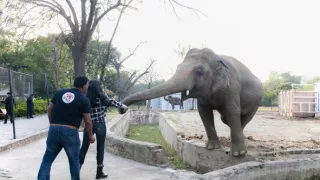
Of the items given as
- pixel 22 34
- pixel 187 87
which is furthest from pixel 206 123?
pixel 22 34

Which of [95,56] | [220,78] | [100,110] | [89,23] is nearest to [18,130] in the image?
[89,23]

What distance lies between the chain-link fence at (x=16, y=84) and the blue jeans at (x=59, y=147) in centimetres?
2035

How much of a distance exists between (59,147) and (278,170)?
3.95 m

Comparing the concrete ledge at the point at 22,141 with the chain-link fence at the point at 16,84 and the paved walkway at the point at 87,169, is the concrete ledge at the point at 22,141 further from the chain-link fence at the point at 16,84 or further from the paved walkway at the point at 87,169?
the chain-link fence at the point at 16,84

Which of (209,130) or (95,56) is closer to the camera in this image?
(209,130)

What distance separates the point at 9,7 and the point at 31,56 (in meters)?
30.2

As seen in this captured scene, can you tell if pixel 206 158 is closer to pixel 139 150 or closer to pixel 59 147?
pixel 139 150

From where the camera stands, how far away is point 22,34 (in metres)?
17.0

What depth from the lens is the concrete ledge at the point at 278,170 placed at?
5.97 meters

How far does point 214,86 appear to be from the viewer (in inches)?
271

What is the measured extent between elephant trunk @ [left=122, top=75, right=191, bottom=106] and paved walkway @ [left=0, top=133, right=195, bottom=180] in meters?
1.41

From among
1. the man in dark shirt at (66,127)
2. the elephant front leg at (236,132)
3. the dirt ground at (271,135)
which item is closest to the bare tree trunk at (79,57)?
the dirt ground at (271,135)

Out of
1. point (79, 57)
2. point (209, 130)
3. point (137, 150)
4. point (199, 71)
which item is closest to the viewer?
point (199, 71)

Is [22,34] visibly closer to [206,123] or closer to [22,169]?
[22,169]
